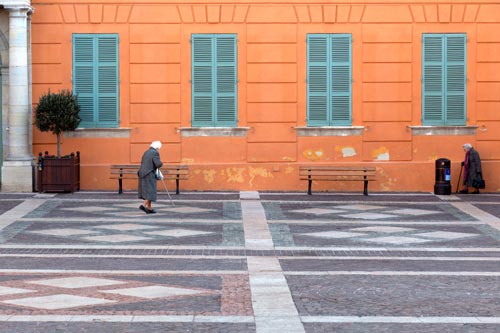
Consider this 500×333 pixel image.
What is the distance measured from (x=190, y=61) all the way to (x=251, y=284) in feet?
43.9

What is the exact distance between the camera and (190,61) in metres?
24.5

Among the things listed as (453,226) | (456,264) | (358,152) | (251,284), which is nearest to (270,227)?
(453,226)

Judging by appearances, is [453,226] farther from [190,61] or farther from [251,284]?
[190,61]

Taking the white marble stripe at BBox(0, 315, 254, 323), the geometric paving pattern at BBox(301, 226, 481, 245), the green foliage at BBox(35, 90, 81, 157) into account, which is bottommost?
the white marble stripe at BBox(0, 315, 254, 323)

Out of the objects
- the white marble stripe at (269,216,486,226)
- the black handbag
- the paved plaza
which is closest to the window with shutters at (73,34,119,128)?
the paved plaza

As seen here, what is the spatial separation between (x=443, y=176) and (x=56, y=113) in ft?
29.5

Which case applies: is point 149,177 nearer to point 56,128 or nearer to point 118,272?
point 56,128

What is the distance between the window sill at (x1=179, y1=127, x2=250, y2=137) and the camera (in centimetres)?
2459

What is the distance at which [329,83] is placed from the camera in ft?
81.1

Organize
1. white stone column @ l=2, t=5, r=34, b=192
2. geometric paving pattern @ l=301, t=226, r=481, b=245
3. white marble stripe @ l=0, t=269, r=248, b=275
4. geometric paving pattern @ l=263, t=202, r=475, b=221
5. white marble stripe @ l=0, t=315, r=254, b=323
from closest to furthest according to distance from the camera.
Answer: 1. white marble stripe @ l=0, t=315, r=254, b=323
2. white marble stripe @ l=0, t=269, r=248, b=275
3. geometric paving pattern @ l=301, t=226, r=481, b=245
4. geometric paving pattern @ l=263, t=202, r=475, b=221
5. white stone column @ l=2, t=5, r=34, b=192

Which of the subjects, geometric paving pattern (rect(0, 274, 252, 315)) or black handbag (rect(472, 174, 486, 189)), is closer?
geometric paving pattern (rect(0, 274, 252, 315))

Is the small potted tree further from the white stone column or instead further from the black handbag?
the black handbag

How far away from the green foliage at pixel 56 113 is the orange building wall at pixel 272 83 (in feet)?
3.17

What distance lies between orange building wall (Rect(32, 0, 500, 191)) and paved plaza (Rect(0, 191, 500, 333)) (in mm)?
2278
